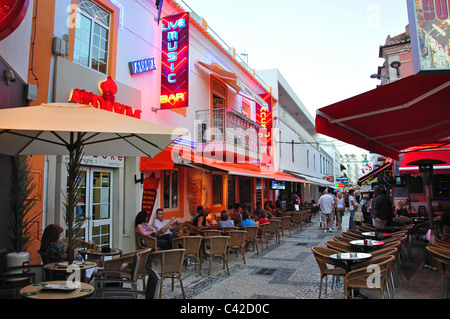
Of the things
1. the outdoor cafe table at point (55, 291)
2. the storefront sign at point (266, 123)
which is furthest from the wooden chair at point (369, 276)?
the storefront sign at point (266, 123)

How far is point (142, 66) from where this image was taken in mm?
8992

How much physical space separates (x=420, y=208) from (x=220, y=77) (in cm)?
1013

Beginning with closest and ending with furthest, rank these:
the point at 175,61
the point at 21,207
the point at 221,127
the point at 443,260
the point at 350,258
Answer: the point at 443,260 < the point at 350,258 < the point at 21,207 < the point at 175,61 < the point at 221,127

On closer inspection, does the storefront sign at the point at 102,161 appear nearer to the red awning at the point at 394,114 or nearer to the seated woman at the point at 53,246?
the seated woman at the point at 53,246

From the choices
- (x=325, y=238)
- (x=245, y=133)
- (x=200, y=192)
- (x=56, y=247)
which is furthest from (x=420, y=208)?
(x=56, y=247)

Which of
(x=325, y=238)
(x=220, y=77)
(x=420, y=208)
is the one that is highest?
(x=220, y=77)

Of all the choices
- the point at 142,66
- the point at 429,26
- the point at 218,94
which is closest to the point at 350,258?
the point at 429,26

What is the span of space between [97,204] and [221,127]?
6.13 m

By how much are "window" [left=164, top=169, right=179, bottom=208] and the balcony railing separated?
1.93 meters

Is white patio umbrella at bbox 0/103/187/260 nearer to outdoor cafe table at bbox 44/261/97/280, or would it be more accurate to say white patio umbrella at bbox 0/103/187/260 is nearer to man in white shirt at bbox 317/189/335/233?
outdoor cafe table at bbox 44/261/97/280

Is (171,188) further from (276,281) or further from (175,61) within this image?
(276,281)

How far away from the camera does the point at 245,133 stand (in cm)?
1421

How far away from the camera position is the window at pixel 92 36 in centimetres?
743

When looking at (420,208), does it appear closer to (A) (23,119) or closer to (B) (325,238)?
(B) (325,238)
